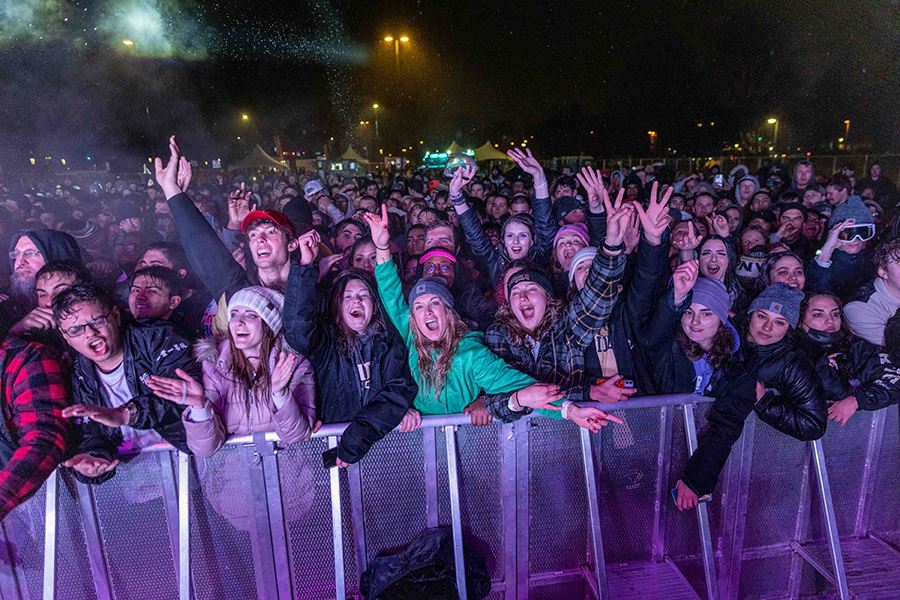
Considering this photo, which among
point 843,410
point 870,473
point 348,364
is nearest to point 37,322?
point 348,364

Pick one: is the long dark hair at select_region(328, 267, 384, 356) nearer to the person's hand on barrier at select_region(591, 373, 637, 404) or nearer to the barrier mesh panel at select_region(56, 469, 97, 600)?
the person's hand on barrier at select_region(591, 373, 637, 404)

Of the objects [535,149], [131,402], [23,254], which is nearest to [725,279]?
[131,402]

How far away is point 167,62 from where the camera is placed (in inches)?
931

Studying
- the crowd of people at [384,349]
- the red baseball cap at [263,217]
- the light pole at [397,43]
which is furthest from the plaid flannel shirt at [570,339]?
the light pole at [397,43]

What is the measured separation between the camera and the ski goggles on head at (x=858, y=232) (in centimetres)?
409

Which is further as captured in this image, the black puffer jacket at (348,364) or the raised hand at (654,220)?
the raised hand at (654,220)

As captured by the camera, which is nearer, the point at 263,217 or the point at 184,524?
the point at 184,524

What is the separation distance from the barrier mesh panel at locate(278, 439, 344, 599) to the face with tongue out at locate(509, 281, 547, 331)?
4.53 feet

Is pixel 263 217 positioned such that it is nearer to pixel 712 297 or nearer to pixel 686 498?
pixel 712 297

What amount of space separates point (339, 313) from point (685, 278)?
206cm

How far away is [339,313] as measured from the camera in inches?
113

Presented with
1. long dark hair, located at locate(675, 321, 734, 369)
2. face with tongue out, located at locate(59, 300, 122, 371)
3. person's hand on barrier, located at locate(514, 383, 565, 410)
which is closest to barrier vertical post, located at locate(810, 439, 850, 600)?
long dark hair, located at locate(675, 321, 734, 369)

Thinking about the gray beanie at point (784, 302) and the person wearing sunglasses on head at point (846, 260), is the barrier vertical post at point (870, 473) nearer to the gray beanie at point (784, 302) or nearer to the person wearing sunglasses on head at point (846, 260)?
the gray beanie at point (784, 302)

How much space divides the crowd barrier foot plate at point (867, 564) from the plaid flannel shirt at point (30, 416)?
428cm
